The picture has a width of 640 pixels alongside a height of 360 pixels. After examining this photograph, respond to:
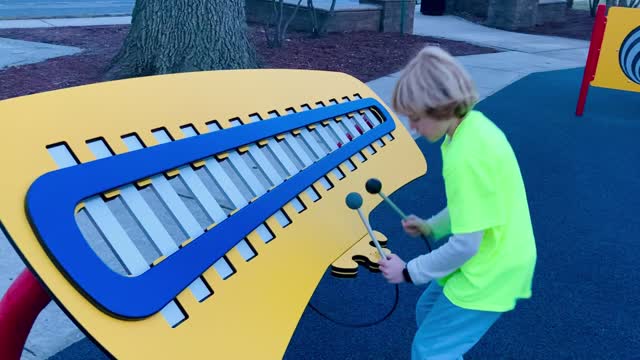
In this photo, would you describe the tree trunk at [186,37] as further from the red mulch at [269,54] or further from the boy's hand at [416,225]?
the boy's hand at [416,225]

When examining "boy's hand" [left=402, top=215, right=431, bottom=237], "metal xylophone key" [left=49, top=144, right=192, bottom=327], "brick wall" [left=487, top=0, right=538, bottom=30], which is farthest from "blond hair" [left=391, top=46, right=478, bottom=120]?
"brick wall" [left=487, top=0, right=538, bottom=30]

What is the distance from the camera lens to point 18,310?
1712 mm

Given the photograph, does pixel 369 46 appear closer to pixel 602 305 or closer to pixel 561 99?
pixel 561 99

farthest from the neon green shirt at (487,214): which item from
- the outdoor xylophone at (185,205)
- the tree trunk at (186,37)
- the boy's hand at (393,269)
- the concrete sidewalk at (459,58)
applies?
the tree trunk at (186,37)

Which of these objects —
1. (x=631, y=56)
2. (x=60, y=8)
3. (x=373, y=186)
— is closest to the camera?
(x=373, y=186)

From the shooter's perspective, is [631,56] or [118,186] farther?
[631,56]

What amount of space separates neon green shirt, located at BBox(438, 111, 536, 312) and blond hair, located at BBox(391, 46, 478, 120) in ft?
0.25

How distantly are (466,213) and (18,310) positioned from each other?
1283mm

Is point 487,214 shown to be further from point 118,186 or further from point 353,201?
point 118,186

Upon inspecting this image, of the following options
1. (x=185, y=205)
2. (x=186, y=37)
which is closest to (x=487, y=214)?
(x=185, y=205)

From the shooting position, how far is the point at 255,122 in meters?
2.07

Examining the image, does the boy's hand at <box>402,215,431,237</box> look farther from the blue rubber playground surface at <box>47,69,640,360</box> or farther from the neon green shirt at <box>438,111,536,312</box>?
the blue rubber playground surface at <box>47,69,640,360</box>

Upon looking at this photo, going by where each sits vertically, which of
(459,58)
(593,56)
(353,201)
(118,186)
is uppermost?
(118,186)

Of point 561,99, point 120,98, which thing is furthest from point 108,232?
point 561,99
